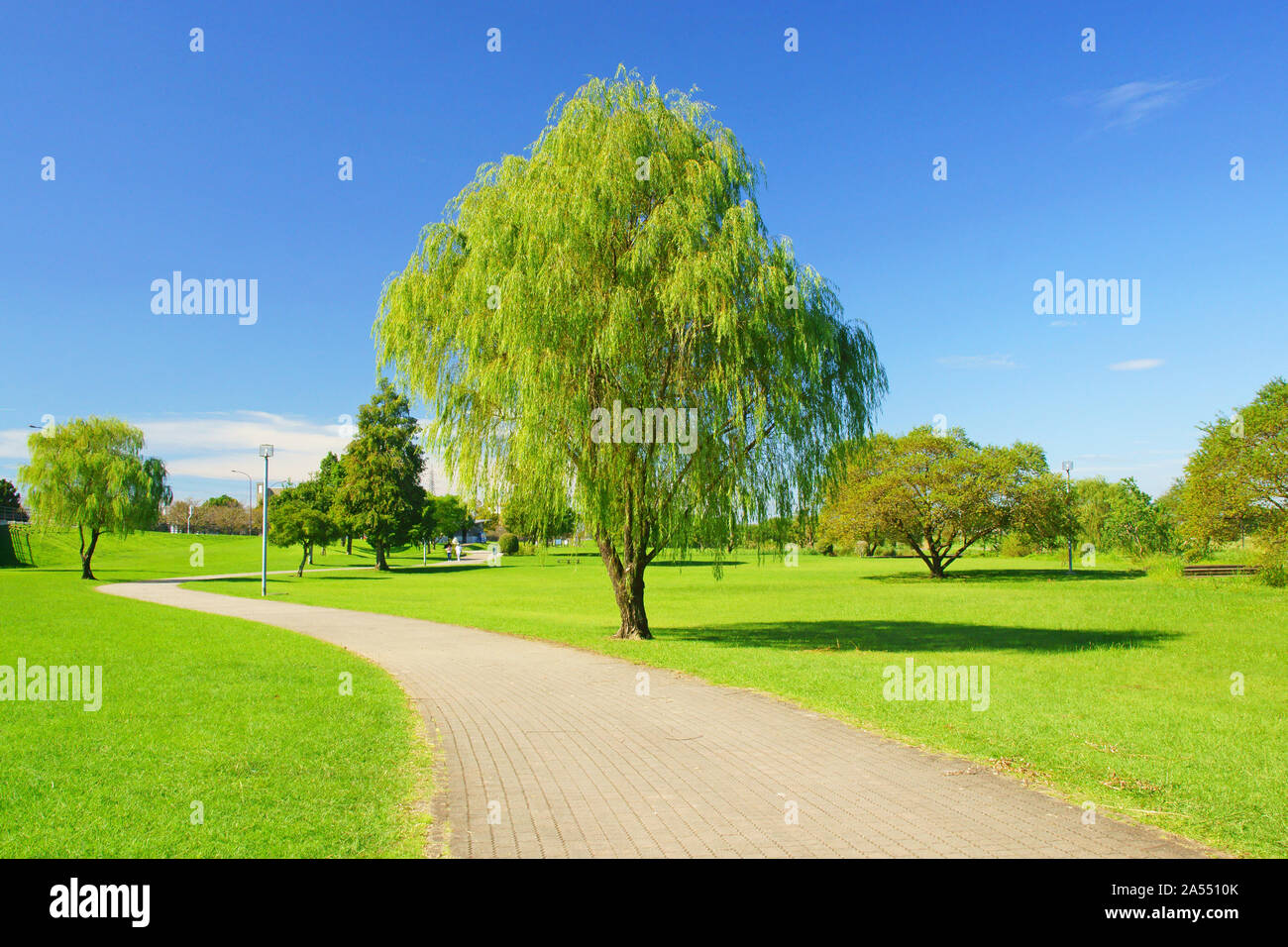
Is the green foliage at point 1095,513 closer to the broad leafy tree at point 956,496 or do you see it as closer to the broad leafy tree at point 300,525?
the broad leafy tree at point 956,496

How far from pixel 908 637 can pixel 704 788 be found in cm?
1435

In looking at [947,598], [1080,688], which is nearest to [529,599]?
[947,598]

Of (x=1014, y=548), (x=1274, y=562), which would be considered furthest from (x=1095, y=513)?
(x=1274, y=562)

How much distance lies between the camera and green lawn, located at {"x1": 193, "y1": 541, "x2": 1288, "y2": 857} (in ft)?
21.0

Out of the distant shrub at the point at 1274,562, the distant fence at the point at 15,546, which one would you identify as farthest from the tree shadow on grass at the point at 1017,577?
the distant fence at the point at 15,546

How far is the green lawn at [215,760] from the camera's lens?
4855mm

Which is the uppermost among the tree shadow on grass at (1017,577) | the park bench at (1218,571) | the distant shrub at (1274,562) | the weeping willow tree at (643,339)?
the weeping willow tree at (643,339)

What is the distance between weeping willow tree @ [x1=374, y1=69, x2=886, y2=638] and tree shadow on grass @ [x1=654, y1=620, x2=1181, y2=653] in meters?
3.20

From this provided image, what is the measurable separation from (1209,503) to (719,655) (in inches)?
1092

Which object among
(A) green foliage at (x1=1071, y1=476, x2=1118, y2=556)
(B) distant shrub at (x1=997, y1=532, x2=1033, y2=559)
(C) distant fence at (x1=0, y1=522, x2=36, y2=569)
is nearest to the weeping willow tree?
(A) green foliage at (x1=1071, y1=476, x2=1118, y2=556)

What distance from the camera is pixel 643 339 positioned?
49.5ft

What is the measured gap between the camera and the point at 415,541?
230 feet

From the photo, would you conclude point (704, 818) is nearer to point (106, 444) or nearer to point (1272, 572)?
point (1272, 572)

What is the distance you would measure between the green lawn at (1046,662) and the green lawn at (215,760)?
16.4 feet
